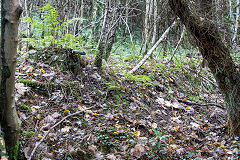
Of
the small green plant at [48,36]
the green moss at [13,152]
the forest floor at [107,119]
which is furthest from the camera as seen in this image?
the small green plant at [48,36]

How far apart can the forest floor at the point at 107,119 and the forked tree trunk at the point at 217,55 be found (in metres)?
0.65

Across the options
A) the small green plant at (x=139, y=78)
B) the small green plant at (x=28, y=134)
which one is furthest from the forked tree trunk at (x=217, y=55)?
the small green plant at (x=28, y=134)

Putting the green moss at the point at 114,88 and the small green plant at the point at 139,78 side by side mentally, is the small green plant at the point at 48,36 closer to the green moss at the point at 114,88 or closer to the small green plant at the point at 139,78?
the green moss at the point at 114,88

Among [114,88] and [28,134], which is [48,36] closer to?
[114,88]

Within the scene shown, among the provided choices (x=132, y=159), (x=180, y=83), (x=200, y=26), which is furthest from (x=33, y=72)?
(x=180, y=83)

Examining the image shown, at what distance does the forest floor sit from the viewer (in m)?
3.04

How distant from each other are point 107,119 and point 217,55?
99.5 inches

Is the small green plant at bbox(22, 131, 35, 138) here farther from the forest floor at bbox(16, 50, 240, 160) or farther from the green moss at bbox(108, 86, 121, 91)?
the green moss at bbox(108, 86, 121, 91)

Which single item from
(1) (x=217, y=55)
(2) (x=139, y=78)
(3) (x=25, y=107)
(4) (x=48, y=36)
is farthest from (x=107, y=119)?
(1) (x=217, y=55)

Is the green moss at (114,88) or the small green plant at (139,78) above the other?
the small green plant at (139,78)

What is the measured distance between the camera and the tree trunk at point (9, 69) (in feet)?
6.19

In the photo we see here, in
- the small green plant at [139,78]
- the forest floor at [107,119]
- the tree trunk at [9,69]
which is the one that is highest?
the tree trunk at [9,69]

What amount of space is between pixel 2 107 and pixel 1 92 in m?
0.16

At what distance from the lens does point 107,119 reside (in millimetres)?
3842
